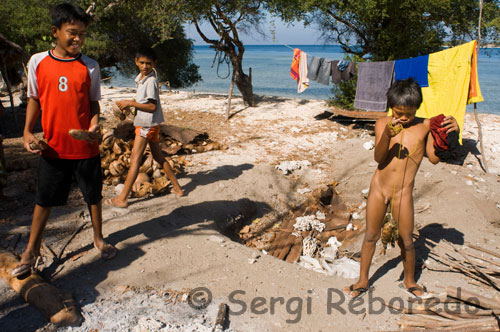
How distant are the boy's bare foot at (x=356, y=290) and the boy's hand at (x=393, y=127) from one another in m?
1.35

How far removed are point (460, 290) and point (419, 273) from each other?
1.97 feet

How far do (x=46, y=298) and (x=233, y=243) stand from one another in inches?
71.5

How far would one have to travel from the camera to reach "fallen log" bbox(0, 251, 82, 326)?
8.64 feet

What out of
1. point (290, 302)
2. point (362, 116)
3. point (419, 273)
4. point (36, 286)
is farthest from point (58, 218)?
point (362, 116)

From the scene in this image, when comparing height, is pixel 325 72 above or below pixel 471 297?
above

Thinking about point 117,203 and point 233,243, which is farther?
point 117,203

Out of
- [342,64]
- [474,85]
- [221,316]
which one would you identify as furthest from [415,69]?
[221,316]

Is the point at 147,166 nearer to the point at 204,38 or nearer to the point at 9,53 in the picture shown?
the point at 9,53

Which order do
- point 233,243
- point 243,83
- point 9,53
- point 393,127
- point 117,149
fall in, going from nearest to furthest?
point 393,127 < point 233,243 < point 117,149 < point 9,53 < point 243,83

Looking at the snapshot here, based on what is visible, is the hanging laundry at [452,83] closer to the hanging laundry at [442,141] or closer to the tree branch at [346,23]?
the hanging laundry at [442,141]

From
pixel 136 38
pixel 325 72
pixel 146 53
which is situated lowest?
pixel 325 72

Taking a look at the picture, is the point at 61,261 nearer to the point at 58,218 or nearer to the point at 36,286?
the point at 36,286

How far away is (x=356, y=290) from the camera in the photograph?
Result: 315cm

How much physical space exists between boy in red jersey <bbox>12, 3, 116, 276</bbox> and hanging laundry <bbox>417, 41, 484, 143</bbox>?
6436 millimetres
